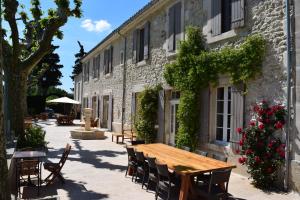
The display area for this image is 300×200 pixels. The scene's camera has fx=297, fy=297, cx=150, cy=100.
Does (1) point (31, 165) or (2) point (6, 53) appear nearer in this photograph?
(1) point (31, 165)

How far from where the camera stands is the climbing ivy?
694cm

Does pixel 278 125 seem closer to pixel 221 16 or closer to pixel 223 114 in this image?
pixel 223 114

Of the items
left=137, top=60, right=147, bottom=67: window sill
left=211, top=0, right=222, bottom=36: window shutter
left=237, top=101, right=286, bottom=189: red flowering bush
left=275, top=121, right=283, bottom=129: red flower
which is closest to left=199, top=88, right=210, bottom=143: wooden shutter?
left=211, top=0, right=222, bottom=36: window shutter

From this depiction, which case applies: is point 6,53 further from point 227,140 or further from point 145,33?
point 227,140

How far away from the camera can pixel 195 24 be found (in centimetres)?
946

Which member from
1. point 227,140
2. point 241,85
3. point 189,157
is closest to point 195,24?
point 241,85

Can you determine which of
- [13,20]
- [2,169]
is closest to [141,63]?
[13,20]

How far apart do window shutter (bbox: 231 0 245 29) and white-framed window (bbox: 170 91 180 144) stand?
150 inches

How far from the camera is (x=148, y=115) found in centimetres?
1177

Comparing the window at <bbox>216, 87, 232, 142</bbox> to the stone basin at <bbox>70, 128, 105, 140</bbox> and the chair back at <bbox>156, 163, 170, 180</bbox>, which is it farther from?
the stone basin at <bbox>70, 128, 105, 140</bbox>

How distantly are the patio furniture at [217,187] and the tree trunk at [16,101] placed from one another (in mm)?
6687

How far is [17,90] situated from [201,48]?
19.8 ft

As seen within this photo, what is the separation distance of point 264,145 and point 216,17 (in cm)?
383

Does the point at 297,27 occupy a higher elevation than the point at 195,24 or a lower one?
lower
